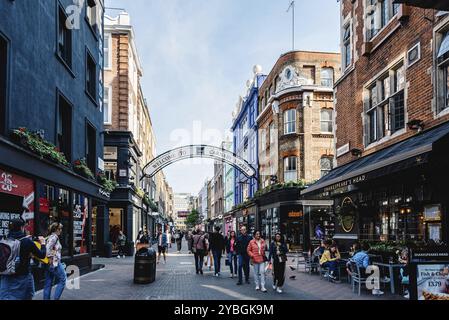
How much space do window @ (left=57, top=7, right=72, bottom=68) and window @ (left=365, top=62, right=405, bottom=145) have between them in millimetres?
10922

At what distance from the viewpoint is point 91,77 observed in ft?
71.3

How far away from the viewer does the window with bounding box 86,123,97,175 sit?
21.4m

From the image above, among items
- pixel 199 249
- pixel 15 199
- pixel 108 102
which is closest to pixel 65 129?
pixel 15 199

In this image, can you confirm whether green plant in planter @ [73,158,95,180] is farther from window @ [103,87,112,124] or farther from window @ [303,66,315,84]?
window @ [303,66,315,84]

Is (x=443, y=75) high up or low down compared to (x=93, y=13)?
down

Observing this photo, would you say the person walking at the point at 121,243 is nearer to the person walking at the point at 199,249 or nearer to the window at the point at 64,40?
the person walking at the point at 199,249

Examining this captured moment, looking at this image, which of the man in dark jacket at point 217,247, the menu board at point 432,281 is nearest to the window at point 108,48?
the man in dark jacket at point 217,247

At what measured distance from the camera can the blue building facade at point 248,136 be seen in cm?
4450

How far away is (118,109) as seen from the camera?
31266 mm

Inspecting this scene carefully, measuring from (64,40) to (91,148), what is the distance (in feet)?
18.9

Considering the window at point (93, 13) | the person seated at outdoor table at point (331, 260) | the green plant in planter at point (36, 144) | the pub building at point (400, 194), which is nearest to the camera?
the pub building at point (400, 194)

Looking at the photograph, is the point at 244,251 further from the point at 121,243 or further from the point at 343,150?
the point at 121,243

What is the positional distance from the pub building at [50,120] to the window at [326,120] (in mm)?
16826
